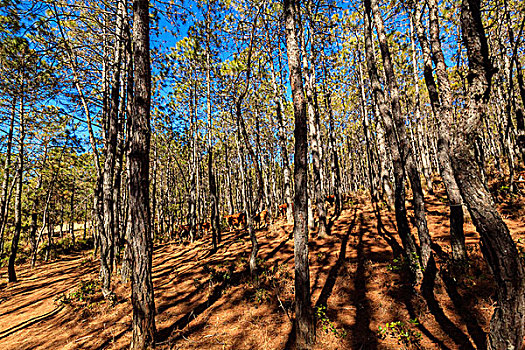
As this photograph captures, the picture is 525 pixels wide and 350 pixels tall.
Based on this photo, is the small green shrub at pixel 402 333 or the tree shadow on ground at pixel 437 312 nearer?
the tree shadow on ground at pixel 437 312

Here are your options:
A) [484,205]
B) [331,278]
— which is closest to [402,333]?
[331,278]

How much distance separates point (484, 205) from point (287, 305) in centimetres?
463

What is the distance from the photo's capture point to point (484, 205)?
2.57m

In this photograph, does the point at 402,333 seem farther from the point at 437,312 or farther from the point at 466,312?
the point at 466,312

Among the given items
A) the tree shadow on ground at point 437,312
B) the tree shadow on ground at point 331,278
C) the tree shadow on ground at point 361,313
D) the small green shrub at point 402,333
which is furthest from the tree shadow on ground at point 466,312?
the tree shadow on ground at point 331,278

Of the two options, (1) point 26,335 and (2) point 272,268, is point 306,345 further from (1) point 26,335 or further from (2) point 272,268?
(1) point 26,335

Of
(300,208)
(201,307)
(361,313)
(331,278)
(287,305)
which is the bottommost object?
(201,307)

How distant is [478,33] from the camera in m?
2.77

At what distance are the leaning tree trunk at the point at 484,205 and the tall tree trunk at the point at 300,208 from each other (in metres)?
2.25

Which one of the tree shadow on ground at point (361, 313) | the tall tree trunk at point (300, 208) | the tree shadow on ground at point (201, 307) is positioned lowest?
the tree shadow on ground at point (201, 307)

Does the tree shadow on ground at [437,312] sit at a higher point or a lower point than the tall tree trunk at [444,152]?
lower

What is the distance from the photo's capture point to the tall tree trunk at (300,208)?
386 cm

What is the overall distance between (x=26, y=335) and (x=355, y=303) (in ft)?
29.5

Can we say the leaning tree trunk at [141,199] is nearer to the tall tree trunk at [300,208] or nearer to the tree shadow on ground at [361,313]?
the tall tree trunk at [300,208]
